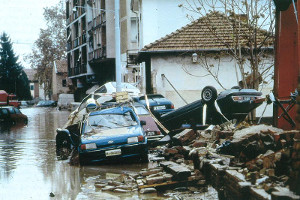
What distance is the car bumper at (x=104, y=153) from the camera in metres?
13.1

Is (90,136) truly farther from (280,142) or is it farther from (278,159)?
(278,159)

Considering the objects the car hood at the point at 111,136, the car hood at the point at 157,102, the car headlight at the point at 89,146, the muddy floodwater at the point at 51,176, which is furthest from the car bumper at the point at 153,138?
the car hood at the point at 157,102

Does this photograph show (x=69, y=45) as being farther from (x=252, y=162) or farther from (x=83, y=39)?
(x=252, y=162)

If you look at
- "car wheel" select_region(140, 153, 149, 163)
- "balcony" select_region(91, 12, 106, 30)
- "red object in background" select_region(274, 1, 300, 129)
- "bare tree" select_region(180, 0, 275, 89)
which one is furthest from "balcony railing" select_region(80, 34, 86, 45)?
"red object in background" select_region(274, 1, 300, 129)

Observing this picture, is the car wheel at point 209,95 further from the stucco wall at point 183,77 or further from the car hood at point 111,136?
the stucco wall at point 183,77

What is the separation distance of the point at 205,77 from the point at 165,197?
17999 millimetres

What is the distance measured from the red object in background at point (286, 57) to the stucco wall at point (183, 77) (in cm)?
1380

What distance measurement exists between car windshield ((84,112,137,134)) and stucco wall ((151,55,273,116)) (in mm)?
11803

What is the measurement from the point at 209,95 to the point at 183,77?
10897mm

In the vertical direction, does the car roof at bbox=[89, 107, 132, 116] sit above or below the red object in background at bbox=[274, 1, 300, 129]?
below

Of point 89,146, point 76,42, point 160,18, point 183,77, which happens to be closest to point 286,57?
point 89,146

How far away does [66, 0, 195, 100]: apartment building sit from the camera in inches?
1211

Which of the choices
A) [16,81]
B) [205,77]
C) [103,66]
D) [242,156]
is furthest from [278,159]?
[16,81]

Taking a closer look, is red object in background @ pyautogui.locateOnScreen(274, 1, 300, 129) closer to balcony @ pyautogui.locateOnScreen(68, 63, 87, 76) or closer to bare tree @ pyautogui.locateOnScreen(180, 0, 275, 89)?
bare tree @ pyautogui.locateOnScreen(180, 0, 275, 89)
